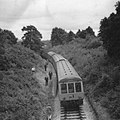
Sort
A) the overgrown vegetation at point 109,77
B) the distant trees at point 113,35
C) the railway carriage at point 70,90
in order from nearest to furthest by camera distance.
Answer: the overgrown vegetation at point 109,77, the railway carriage at point 70,90, the distant trees at point 113,35

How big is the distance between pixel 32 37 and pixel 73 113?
34.2 metres

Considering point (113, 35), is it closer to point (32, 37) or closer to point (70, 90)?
point (70, 90)

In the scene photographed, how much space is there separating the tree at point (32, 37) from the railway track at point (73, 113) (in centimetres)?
3273

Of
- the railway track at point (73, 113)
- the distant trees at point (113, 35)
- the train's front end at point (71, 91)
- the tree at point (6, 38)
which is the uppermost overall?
the tree at point (6, 38)

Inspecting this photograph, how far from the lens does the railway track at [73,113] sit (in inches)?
633

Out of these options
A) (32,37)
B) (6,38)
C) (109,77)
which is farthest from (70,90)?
(32,37)

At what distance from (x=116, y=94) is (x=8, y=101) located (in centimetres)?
875

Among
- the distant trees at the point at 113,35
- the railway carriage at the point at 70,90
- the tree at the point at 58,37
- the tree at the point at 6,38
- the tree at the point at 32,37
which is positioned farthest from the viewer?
the tree at the point at 58,37

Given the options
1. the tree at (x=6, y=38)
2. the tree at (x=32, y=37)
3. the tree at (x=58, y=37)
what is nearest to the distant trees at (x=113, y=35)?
the tree at (x=6, y=38)

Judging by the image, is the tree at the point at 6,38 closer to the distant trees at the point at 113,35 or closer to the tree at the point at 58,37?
the distant trees at the point at 113,35

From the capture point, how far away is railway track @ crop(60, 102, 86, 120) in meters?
16.1

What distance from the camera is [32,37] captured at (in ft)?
161

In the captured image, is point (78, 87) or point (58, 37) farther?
point (58, 37)

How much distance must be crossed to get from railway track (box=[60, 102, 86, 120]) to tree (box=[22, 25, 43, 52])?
1289 inches
